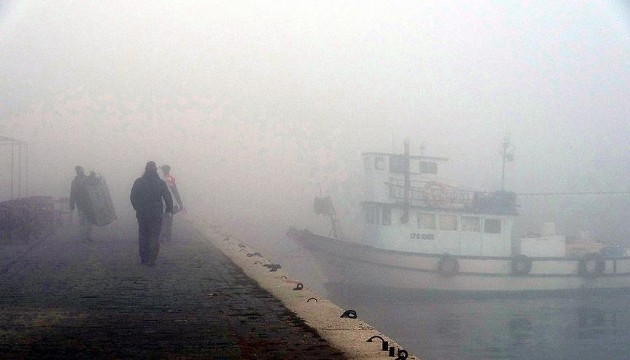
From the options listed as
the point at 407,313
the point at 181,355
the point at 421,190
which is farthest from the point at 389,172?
the point at 181,355

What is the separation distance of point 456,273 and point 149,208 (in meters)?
22.6

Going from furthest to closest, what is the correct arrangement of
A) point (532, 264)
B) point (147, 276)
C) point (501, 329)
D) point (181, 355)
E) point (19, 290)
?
point (532, 264)
point (501, 329)
point (147, 276)
point (19, 290)
point (181, 355)

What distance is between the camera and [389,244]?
3288 cm

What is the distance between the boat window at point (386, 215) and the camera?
3219cm

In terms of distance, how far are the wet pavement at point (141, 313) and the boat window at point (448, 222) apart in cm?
1916

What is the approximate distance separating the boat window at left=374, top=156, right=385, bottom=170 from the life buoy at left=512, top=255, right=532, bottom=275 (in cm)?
751

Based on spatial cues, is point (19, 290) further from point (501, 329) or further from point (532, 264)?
point (532, 264)

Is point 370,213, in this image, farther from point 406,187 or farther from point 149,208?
point 149,208

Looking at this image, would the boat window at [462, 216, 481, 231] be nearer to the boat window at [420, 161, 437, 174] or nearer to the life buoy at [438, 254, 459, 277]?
the life buoy at [438, 254, 459, 277]

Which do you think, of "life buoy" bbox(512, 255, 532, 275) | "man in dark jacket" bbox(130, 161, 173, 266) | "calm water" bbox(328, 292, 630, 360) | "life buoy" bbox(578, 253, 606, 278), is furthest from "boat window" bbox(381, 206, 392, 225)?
"man in dark jacket" bbox(130, 161, 173, 266)

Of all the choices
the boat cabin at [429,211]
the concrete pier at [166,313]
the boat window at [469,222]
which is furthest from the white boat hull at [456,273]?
the concrete pier at [166,313]

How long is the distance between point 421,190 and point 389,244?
313 cm

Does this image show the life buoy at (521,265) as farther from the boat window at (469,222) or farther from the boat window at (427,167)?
the boat window at (427,167)

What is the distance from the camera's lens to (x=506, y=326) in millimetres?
29453
